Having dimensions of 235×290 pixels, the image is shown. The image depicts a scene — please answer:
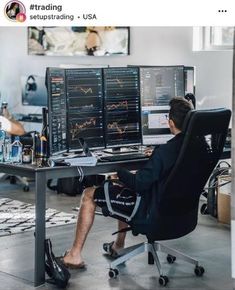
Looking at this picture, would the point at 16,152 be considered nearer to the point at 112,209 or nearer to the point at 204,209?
the point at 112,209

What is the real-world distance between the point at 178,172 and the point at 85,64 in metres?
4.29

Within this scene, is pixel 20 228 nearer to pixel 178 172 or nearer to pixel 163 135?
pixel 163 135

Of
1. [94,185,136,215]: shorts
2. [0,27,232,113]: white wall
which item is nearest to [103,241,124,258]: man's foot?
[94,185,136,215]: shorts

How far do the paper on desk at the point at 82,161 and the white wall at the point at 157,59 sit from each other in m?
3.01

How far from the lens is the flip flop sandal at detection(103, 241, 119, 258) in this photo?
5.30 m

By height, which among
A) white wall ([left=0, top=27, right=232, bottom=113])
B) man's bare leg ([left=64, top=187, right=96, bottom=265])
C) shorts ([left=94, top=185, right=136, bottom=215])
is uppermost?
white wall ([left=0, top=27, right=232, bottom=113])

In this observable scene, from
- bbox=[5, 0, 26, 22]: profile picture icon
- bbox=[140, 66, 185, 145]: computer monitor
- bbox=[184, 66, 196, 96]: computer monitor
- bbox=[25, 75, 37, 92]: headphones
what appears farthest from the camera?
bbox=[25, 75, 37, 92]: headphones

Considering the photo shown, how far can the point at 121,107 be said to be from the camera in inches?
207

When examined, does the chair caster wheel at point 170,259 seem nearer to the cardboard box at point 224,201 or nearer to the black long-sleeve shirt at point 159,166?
the black long-sleeve shirt at point 159,166

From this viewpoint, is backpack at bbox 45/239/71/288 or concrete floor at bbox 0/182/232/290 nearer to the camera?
backpack at bbox 45/239/71/288

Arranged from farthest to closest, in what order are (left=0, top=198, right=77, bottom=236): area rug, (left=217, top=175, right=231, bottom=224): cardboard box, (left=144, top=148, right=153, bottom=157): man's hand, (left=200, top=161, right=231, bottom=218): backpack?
1. (left=200, top=161, right=231, bottom=218): backpack
2. (left=217, top=175, right=231, bottom=224): cardboard box
3. (left=0, top=198, right=77, bottom=236): area rug
4. (left=144, top=148, right=153, bottom=157): man's hand

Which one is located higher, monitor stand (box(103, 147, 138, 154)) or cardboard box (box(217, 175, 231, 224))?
monitor stand (box(103, 147, 138, 154))

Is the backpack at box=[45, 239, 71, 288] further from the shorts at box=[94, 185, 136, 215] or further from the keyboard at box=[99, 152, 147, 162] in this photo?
the keyboard at box=[99, 152, 147, 162]

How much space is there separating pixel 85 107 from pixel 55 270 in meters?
1.18
